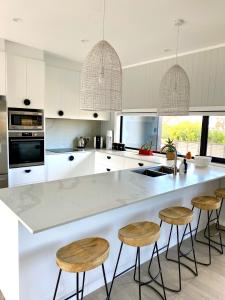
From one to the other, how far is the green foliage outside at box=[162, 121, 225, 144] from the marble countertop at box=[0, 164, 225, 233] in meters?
0.95

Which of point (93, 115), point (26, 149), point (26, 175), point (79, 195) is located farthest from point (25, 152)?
point (79, 195)

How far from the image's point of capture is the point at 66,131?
4641 mm

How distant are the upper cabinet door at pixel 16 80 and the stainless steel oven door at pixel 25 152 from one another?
56cm

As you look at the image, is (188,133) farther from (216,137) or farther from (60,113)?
(60,113)

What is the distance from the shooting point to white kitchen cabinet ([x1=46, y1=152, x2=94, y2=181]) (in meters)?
3.87

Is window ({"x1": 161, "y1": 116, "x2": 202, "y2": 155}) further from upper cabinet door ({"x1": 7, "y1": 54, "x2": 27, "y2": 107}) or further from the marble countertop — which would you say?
upper cabinet door ({"x1": 7, "y1": 54, "x2": 27, "y2": 107})

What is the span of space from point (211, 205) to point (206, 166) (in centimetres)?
92

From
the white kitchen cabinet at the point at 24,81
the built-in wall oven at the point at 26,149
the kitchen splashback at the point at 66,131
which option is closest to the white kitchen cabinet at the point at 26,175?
the built-in wall oven at the point at 26,149

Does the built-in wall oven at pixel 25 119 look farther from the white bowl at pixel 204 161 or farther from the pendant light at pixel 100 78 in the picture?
the white bowl at pixel 204 161

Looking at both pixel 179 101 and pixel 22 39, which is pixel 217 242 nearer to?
pixel 179 101

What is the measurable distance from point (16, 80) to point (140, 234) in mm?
2800

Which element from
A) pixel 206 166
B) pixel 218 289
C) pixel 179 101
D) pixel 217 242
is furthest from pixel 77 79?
pixel 218 289

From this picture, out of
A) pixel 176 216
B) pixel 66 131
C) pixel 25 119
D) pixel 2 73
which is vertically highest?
pixel 2 73

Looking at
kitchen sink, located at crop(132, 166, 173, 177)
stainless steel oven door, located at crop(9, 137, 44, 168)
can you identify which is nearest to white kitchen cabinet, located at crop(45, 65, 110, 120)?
stainless steel oven door, located at crop(9, 137, 44, 168)
